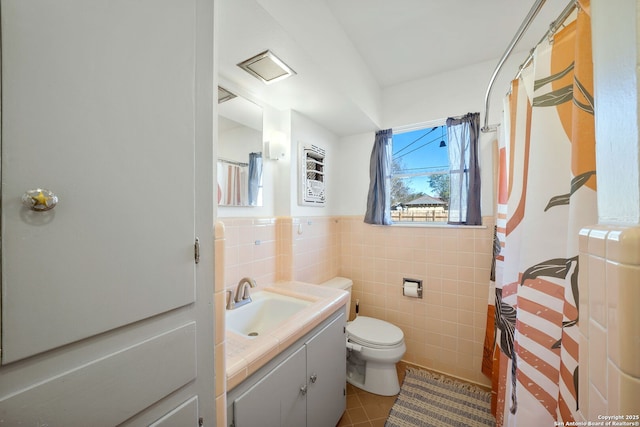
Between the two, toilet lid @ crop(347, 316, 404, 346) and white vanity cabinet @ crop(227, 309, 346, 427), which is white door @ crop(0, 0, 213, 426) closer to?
white vanity cabinet @ crop(227, 309, 346, 427)

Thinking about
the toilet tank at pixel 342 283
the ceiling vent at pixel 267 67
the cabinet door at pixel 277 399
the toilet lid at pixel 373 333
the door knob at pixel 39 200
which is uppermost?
the ceiling vent at pixel 267 67

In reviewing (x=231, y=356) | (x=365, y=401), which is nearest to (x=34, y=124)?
(x=231, y=356)

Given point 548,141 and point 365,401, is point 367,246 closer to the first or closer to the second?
point 365,401

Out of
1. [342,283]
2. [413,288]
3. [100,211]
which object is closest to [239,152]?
[100,211]

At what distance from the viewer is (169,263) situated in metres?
0.55

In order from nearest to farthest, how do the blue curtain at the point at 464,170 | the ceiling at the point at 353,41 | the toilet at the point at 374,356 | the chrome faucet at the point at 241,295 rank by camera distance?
the ceiling at the point at 353,41 → the chrome faucet at the point at 241,295 → the toilet at the point at 374,356 → the blue curtain at the point at 464,170

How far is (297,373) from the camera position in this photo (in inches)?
43.1

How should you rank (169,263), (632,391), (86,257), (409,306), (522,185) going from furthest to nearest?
(409,306) < (522,185) < (169,263) < (86,257) < (632,391)

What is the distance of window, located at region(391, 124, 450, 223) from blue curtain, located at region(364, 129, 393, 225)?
0.50ft

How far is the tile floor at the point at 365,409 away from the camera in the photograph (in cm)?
152

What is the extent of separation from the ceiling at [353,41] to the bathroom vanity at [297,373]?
53.9 inches

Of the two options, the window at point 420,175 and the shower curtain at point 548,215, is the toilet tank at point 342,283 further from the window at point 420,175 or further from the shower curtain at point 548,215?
the shower curtain at point 548,215

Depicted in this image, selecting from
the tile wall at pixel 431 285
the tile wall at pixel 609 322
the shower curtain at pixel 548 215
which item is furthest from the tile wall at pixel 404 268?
the tile wall at pixel 609 322

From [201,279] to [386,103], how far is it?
2275 mm
